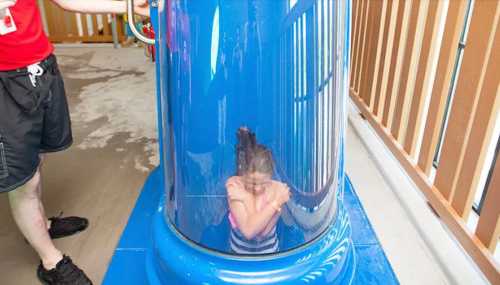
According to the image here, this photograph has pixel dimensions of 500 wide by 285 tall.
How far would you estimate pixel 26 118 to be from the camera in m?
1.06

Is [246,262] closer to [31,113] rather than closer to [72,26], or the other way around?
[31,113]

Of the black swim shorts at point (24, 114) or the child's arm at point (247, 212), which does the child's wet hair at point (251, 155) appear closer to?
the child's arm at point (247, 212)

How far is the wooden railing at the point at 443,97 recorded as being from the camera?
114 centimetres

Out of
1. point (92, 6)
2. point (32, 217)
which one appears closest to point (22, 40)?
point (92, 6)

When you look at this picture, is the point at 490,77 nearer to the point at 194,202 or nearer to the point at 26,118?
the point at 194,202

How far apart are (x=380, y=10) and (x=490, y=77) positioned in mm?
791

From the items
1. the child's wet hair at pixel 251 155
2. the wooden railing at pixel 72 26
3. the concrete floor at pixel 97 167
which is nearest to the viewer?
the child's wet hair at pixel 251 155

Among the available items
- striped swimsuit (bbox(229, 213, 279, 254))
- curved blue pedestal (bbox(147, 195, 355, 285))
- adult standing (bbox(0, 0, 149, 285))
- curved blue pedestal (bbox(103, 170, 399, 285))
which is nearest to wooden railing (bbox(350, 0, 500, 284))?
curved blue pedestal (bbox(103, 170, 399, 285))

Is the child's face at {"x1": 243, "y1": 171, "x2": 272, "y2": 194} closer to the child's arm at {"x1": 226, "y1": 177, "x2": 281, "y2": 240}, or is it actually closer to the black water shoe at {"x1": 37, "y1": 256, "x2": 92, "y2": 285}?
the child's arm at {"x1": 226, "y1": 177, "x2": 281, "y2": 240}

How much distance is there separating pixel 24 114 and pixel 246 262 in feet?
2.09

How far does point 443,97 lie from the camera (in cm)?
139

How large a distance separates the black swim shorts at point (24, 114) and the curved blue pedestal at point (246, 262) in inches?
11.3

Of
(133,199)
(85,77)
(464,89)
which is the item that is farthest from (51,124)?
(85,77)

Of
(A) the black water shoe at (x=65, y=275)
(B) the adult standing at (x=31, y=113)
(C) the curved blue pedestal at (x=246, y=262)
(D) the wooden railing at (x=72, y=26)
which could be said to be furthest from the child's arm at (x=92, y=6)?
(D) the wooden railing at (x=72, y=26)
